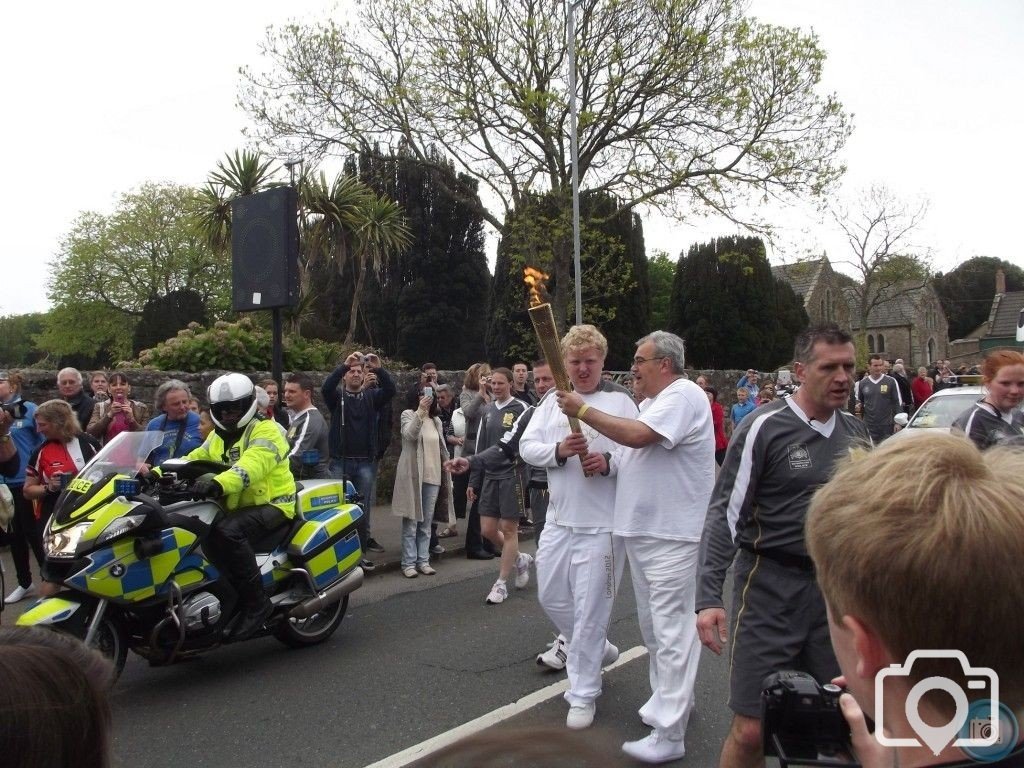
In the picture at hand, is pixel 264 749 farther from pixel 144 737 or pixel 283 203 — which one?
pixel 283 203

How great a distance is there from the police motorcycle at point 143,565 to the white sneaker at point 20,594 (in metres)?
2.81

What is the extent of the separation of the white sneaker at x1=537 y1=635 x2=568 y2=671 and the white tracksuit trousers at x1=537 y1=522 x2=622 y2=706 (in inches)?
24.8

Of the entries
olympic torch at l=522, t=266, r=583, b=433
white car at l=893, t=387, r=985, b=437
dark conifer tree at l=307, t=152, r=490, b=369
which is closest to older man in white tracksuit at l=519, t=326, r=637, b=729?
olympic torch at l=522, t=266, r=583, b=433

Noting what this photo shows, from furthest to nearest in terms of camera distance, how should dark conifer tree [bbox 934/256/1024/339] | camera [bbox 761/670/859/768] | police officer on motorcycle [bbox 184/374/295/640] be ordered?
1. dark conifer tree [bbox 934/256/1024/339]
2. police officer on motorcycle [bbox 184/374/295/640]
3. camera [bbox 761/670/859/768]

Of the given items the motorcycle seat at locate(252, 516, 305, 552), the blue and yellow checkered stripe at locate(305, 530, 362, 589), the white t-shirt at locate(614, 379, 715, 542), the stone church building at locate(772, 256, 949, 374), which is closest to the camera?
the white t-shirt at locate(614, 379, 715, 542)

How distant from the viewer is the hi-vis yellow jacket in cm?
537

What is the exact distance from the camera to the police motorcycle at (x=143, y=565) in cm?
482

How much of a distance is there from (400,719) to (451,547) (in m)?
5.10

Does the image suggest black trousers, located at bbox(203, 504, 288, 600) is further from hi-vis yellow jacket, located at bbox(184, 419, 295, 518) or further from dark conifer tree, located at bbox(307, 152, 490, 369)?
dark conifer tree, located at bbox(307, 152, 490, 369)

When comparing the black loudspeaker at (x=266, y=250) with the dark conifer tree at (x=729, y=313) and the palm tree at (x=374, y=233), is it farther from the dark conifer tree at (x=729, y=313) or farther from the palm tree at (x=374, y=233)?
the dark conifer tree at (x=729, y=313)

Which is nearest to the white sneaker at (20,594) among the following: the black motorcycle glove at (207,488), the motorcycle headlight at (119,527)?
the motorcycle headlight at (119,527)

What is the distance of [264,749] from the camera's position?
4.42 meters

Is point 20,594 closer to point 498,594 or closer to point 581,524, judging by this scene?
point 498,594

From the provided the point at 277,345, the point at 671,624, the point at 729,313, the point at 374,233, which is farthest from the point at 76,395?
the point at 729,313
